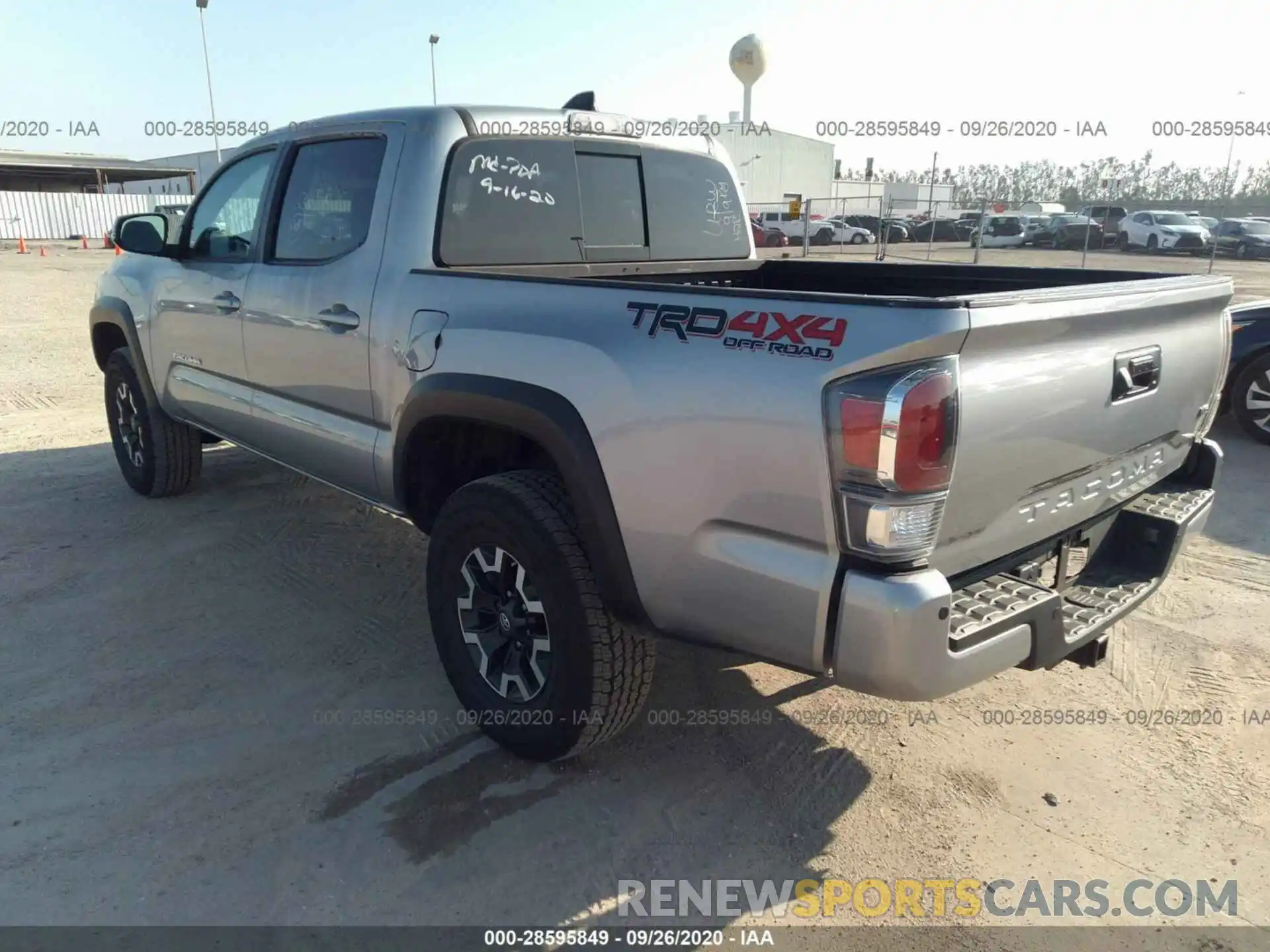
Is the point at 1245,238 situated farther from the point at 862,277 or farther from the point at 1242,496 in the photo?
the point at 862,277

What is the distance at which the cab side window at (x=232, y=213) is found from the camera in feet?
Answer: 13.4

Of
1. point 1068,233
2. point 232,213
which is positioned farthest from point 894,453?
point 1068,233

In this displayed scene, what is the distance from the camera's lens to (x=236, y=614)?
3936mm

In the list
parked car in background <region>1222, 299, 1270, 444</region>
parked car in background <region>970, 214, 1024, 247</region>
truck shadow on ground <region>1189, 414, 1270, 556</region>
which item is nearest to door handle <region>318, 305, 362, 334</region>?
truck shadow on ground <region>1189, 414, 1270, 556</region>

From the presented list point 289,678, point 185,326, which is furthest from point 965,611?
point 185,326

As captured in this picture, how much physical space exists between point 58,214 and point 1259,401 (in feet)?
142

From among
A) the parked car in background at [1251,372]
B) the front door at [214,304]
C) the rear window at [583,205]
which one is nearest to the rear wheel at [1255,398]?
the parked car in background at [1251,372]

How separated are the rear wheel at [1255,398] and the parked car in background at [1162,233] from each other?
22.9 meters

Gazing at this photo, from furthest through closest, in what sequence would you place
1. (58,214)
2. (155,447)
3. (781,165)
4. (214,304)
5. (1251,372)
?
(781,165) → (58,214) → (1251,372) → (155,447) → (214,304)

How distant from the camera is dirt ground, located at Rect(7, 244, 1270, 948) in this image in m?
2.44

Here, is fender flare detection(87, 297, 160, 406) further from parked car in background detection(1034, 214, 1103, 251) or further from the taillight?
parked car in background detection(1034, 214, 1103, 251)

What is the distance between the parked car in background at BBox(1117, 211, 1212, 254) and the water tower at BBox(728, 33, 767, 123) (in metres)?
24.4

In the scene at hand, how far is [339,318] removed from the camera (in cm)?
340

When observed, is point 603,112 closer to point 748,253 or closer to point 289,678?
point 748,253
